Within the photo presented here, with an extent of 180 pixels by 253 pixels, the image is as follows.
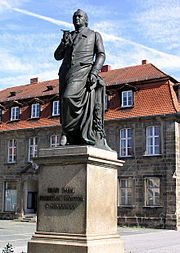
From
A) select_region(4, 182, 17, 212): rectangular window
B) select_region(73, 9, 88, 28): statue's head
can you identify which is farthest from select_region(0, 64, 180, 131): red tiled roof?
select_region(73, 9, 88, 28): statue's head

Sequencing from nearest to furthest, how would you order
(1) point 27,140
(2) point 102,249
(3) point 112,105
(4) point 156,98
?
(2) point 102,249 → (4) point 156,98 → (3) point 112,105 → (1) point 27,140

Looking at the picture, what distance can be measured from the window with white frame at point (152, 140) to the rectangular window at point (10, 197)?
11.4 meters

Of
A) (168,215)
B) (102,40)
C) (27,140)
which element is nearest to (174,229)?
(168,215)

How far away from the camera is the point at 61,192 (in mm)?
6875

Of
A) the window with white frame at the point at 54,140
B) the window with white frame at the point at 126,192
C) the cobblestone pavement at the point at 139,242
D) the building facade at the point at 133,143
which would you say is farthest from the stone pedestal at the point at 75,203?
the window with white frame at the point at 54,140

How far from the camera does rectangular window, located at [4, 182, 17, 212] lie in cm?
3353

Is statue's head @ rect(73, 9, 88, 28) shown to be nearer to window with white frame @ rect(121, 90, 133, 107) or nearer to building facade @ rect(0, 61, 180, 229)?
building facade @ rect(0, 61, 180, 229)

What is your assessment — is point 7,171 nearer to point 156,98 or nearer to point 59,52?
point 156,98

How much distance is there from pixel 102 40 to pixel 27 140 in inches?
1042

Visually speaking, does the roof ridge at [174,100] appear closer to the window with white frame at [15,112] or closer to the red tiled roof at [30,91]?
the red tiled roof at [30,91]

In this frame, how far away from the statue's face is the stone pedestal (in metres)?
2.22

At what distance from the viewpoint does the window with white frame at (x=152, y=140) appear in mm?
27406

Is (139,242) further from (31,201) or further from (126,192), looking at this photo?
(31,201)

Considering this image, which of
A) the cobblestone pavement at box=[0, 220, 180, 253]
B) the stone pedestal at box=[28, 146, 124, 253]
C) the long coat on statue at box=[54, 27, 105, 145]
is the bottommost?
the cobblestone pavement at box=[0, 220, 180, 253]
